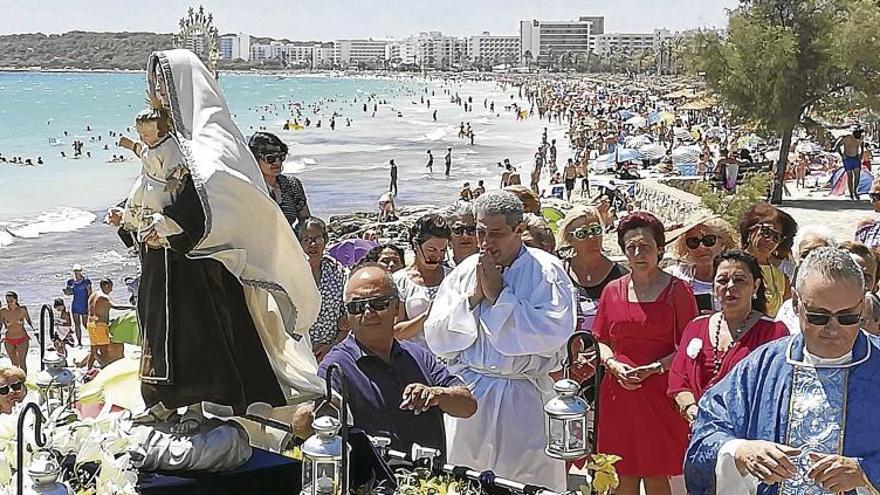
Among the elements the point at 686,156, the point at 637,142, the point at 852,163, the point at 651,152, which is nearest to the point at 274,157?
the point at 852,163

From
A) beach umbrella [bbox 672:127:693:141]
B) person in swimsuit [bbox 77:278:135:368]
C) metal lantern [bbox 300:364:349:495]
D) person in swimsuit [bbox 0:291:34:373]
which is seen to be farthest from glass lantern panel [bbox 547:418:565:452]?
beach umbrella [bbox 672:127:693:141]

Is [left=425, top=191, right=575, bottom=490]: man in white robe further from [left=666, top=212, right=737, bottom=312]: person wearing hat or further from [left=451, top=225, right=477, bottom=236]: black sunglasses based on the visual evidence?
[left=666, top=212, right=737, bottom=312]: person wearing hat

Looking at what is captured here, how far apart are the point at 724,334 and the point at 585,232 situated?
1627 millimetres

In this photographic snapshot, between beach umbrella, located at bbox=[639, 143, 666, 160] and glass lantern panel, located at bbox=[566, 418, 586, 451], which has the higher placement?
glass lantern panel, located at bbox=[566, 418, 586, 451]

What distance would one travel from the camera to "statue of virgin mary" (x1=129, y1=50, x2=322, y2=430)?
11.5 ft

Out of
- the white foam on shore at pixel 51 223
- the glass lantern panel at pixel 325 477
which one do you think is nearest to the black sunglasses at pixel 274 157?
the glass lantern panel at pixel 325 477

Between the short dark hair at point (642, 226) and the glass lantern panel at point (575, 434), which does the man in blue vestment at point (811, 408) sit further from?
the short dark hair at point (642, 226)

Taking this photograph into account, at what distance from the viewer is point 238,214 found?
3.52 meters

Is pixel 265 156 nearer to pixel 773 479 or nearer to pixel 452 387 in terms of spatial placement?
pixel 452 387

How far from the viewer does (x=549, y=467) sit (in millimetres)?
5078

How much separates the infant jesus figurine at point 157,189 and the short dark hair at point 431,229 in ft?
8.90

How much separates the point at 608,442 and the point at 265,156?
2425mm

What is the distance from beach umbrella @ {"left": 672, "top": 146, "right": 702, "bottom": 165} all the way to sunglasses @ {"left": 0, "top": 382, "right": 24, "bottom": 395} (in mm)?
25032

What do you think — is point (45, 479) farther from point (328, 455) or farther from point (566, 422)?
point (566, 422)
